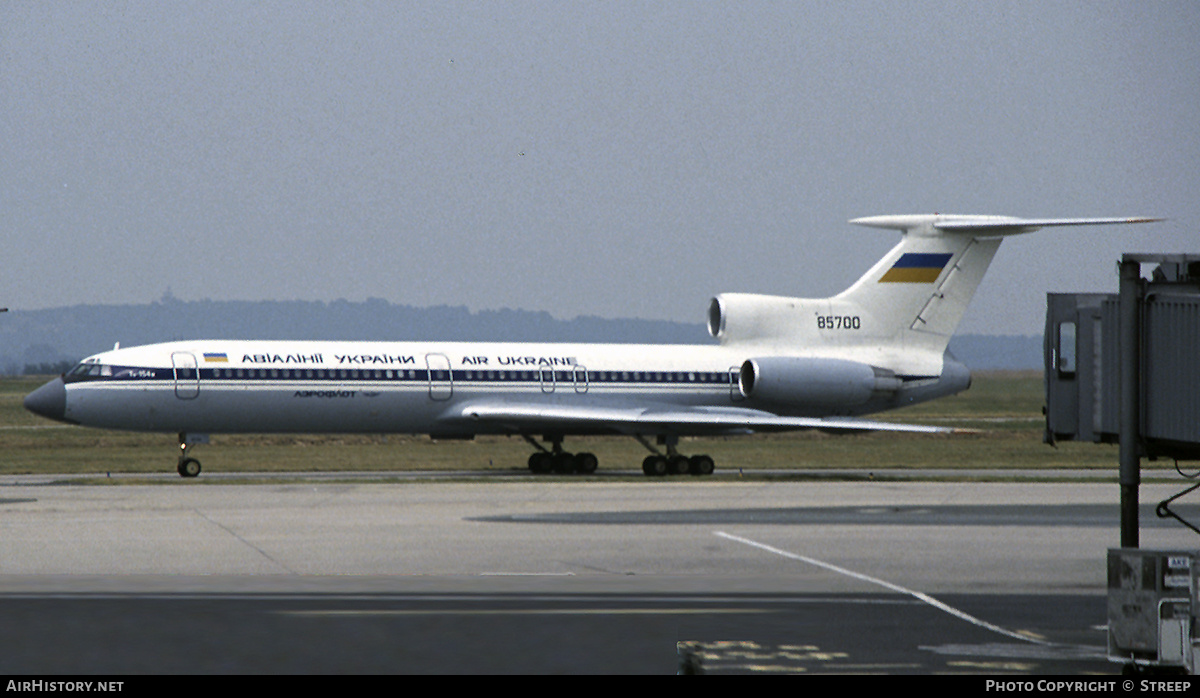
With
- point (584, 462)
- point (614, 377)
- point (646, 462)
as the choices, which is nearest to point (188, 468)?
point (584, 462)

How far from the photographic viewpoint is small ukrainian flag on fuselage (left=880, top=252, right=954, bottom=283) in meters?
44.7

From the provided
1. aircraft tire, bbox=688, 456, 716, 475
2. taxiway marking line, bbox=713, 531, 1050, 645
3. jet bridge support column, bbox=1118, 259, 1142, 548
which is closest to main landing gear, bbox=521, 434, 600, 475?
aircraft tire, bbox=688, 456, 716, 475

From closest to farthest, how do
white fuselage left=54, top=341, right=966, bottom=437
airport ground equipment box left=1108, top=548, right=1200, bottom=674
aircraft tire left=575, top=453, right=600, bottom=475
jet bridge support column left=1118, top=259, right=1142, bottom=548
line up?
airport ground equipment box left=1108, top=548, right=1200, bottom=674, jet bridge support column left=1118, top=259, right=1142, bottom=548, white fuselage left=54, top=341, right=966, bottom=437, aircraft tire left=575, top=453, right=600, bottom=475

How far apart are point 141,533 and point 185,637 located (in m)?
9.73

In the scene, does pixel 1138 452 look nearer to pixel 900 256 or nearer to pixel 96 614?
pixel 96 614

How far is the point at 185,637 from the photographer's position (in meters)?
11.6

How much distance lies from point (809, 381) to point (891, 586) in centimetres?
2745

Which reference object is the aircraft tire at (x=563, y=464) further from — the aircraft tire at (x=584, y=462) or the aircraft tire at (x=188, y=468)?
the aircraft tire at (x=188, y=468)

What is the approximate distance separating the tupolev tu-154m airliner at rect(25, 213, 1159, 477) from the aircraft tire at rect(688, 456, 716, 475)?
0.05 m

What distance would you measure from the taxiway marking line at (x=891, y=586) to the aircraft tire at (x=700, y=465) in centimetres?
1915

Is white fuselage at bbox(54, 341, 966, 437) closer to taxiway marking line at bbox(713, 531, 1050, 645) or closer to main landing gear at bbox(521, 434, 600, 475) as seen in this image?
main landing gear at bbox(521, 434, 600, 475)

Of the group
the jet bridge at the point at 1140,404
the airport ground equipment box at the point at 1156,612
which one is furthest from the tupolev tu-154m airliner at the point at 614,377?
the airport ground equipment box at the point at 1156,612

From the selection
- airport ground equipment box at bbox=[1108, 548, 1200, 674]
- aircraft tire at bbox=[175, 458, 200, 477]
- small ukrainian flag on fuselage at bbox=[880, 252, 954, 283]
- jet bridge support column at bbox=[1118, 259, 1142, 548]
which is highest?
small ukrainian flag on fuselage at bbox=[880, 252, 954, 283]

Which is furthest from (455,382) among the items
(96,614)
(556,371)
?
(96,614)
